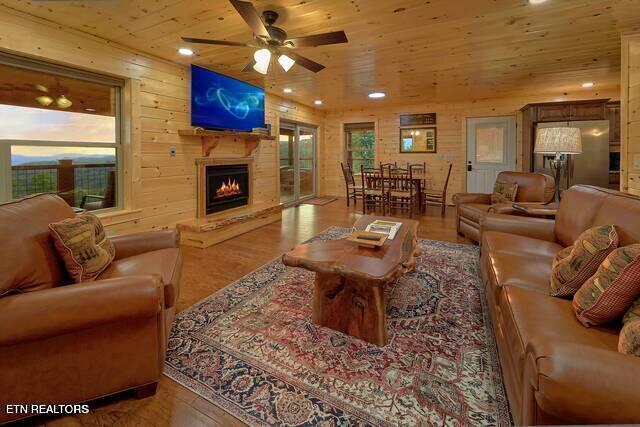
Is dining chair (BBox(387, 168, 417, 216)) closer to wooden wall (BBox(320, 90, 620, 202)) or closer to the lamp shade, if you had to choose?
wooden wall (BBox(320, 90, 620, 202))

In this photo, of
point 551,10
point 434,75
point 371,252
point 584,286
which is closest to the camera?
point 584,286

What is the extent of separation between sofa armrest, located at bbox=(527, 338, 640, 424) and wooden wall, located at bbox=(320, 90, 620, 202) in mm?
6590

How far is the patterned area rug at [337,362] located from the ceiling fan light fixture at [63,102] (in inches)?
98.9

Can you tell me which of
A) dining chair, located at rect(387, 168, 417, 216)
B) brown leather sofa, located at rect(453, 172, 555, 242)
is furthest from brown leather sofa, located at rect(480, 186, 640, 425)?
dining chair, located at rect(387, 168, 417, 216)

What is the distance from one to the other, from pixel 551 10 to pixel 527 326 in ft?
9.37

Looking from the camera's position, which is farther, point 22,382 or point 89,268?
point 89,268

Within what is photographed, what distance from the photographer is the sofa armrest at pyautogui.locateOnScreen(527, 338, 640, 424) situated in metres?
0.77

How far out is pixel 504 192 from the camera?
3936mm

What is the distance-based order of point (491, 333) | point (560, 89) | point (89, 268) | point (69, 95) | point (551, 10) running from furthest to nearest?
point (560, 89), point (69, 95), point (551, 10), point (491, 333), point (89, 268)

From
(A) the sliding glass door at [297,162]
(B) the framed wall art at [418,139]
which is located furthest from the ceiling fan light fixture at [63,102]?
(B) the framed wall art at [418,139]

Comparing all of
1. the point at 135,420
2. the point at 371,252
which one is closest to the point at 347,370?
the point at 371,252

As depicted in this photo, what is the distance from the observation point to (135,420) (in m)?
1.35

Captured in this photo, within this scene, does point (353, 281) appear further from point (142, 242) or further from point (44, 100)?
point (44, 100)

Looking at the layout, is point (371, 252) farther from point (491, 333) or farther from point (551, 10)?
point (551, 10)
